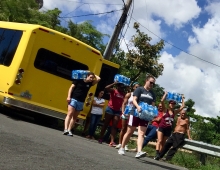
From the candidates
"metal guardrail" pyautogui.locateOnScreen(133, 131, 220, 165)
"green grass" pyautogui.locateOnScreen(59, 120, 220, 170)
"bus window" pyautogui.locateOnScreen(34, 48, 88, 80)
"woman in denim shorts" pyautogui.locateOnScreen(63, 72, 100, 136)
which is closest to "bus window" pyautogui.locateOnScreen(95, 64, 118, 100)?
"bus window" pyautogui.locateOnScreen(34, 48, 88, 80)

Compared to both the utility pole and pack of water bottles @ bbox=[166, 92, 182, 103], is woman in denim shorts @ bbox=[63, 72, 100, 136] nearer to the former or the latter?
pack of water bottles @ bbox=[166, 92, 182, 103]

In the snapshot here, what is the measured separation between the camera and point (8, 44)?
466 inches

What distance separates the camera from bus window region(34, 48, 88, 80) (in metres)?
11.5

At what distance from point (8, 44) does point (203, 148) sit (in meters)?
5.92

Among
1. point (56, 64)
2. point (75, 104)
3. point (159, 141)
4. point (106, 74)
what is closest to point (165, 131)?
point (159, 141)

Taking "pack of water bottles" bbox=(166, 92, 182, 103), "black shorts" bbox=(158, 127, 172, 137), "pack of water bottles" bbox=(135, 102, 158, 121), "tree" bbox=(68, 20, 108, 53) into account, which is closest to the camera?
"pack of water bottles" bbox=(135, 102, 158, 121)

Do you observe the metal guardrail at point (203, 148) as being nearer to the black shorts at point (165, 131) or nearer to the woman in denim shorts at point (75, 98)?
the black shorts at point (165, 131)

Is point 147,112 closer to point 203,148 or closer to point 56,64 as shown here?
point 203,148

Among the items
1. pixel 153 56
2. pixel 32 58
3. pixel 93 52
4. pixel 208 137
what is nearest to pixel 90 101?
pixel 93 52

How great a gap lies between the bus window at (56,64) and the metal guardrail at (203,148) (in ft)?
11.6

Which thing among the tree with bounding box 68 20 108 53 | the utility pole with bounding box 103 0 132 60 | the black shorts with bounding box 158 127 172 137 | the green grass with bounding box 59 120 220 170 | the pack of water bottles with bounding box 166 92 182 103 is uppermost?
the tree with bounding box 68 20 108 53

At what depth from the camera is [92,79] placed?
35.6 ft

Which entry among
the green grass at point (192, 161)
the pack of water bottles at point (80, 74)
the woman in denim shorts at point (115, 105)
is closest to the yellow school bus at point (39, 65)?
the woman in denim shorts at point (115, 105)

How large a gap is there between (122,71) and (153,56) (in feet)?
11.0
